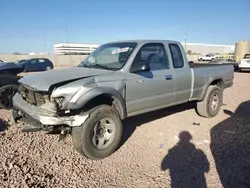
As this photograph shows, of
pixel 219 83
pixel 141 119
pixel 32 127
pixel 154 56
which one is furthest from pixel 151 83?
pixel 219 83

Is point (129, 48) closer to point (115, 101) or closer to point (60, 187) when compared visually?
point (115, 101)

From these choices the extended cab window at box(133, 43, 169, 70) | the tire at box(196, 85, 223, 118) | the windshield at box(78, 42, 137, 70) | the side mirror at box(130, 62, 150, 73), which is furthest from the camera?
the tire at box(196, 85, 223, 118)

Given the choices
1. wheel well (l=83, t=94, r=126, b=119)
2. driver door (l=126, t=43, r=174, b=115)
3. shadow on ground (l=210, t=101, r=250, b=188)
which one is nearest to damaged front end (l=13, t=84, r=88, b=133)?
wheel well (l=83, t=94, r=126, b=119)

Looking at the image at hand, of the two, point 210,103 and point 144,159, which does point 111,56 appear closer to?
point 144,159

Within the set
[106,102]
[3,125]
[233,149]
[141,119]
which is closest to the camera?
[106,102]

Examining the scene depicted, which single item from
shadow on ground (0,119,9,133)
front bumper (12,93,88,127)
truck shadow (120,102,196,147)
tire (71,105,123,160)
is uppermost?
front bumper (12,93,88,127)

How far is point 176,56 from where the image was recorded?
5.05 m

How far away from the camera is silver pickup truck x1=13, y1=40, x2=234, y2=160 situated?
10.8ft

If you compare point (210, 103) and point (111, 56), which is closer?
point (111, 56)

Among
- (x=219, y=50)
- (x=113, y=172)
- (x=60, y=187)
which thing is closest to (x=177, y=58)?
(x=113, y=172)

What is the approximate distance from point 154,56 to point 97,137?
2.10m

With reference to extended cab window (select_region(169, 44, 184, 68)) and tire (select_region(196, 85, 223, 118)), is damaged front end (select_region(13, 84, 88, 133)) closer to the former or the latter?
extended cab window (select_region(169, 44, 184, 68))

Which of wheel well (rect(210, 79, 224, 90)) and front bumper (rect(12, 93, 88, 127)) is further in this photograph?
wheel well (rect(210, 79, 224, 90))

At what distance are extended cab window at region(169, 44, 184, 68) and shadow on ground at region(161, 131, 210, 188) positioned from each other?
1.75 metres
